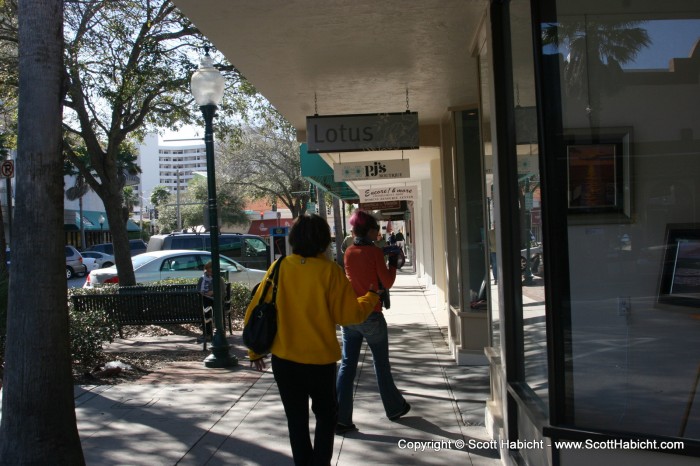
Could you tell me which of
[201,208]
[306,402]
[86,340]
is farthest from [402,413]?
[201,208]

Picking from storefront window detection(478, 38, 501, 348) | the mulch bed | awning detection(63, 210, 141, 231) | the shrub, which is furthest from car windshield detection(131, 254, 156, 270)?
awning detection(63, 210, 141, 231)

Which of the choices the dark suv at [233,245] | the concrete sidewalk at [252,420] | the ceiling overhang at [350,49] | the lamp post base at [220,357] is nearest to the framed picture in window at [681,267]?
the concrete sidewalk at [252,420]

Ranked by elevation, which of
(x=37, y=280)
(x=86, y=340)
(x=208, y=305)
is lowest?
(x=86, y=340)

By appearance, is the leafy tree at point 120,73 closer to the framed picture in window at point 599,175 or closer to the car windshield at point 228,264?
the car windshield at point 228,264

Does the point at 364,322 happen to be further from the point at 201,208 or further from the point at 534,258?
the point at 201,208

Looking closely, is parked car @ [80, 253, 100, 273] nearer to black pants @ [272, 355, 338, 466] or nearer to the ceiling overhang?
the ceiling overhang

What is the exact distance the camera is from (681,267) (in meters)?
4.40

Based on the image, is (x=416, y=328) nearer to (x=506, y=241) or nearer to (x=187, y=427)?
(x=187, y=427)

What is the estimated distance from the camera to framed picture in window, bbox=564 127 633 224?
12.8ft

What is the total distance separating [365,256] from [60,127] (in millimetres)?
2502

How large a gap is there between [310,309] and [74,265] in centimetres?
3205

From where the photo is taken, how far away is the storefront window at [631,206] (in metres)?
3.87

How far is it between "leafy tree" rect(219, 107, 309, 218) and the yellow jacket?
30.5 m

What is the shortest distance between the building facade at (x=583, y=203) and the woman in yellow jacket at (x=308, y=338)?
1188 mm
